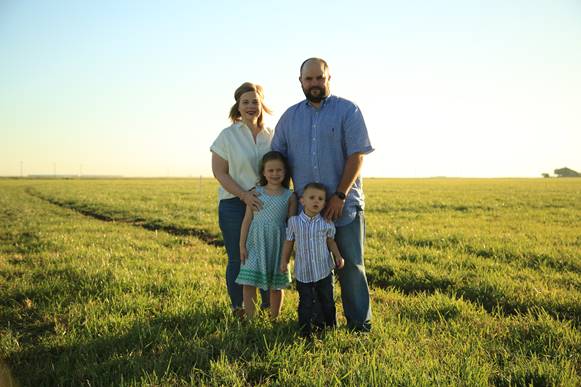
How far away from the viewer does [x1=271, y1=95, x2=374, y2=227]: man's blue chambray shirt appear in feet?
13.7

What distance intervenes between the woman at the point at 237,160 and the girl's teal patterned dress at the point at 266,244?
0.28 meters

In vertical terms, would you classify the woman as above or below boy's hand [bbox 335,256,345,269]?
above

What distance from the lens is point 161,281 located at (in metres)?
6.07

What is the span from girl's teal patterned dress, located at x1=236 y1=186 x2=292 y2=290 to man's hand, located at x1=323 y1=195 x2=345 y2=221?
1.66 feet

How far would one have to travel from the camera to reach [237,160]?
182 inches

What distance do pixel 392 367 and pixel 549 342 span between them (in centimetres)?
171

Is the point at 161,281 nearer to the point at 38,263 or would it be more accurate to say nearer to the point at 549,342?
the point at 38,263

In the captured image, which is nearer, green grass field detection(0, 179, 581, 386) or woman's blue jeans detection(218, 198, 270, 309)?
green grass field detection(0, 179, 581, 386)

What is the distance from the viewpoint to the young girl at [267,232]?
440cm

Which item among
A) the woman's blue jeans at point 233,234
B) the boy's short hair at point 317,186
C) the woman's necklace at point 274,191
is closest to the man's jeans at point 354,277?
the boy's short hair at point 317,186

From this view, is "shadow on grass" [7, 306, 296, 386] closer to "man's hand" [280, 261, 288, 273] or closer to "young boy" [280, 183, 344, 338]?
"young boy" [280, 183, 344, 338]

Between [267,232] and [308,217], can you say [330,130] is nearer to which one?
[308,217]

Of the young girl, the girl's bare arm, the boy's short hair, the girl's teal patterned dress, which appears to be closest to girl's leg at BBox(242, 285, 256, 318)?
the young girl

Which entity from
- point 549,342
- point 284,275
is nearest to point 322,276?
point 284,275
